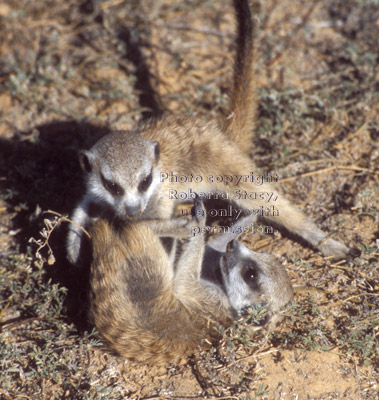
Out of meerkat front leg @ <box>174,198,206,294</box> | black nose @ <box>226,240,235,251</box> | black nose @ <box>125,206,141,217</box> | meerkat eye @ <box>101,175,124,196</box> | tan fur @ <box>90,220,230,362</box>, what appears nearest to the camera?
tan fur @ <box>90,220,230,362</box>

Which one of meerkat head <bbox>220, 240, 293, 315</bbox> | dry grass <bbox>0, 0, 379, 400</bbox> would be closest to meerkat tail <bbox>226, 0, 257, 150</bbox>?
dry grass <bbox>0, 0, 379, 400</bbox>

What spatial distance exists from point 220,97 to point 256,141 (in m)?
0.70

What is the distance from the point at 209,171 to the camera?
4059 mm

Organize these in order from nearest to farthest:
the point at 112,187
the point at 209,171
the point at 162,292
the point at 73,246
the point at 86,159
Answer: the point at 162,292 → the point at 112,187 → the point at 86,159 → the point at 73,246 → the point at 209,171

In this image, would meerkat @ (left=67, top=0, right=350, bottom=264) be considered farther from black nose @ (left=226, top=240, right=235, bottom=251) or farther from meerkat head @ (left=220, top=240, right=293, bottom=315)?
meerkat head @ (left=220, top=240, right=293, bottom=315)

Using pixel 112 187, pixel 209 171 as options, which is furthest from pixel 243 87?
pixel 112 187

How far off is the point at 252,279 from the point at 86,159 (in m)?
1.62

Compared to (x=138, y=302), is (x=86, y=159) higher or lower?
higher

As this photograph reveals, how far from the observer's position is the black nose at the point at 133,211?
3.51m

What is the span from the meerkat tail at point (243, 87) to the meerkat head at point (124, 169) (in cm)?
88

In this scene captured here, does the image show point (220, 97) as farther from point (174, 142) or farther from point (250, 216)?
point (250, 216)

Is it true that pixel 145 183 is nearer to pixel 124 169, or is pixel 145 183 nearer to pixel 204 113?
pixel 124 169

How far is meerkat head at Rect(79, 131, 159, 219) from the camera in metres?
3.56

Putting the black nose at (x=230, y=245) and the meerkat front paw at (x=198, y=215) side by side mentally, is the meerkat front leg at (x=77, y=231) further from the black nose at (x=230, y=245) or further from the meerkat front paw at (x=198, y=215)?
the black nose at (x=230, y=245)
